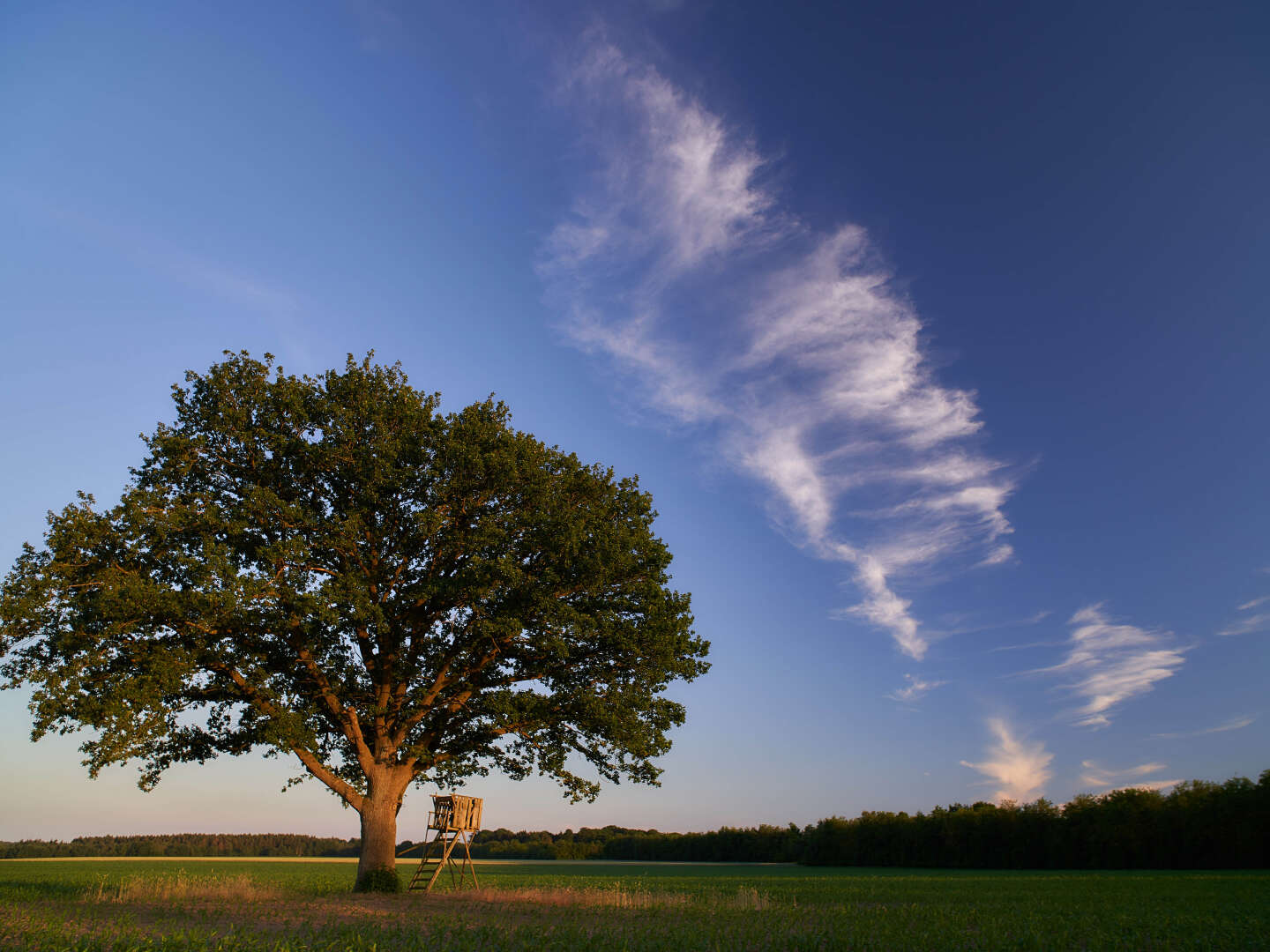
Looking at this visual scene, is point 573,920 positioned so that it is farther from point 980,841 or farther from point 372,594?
point 980,841

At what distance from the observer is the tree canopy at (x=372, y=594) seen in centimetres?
2142

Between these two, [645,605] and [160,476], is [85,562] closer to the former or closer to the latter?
[160,476]

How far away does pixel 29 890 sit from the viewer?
2270 centimetres

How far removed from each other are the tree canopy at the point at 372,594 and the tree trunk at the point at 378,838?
85 millimetres

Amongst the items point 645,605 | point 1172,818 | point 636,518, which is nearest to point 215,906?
point 645,605

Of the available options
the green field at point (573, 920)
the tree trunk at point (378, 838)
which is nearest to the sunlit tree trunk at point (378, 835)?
the tree trunk at point (378, 838)

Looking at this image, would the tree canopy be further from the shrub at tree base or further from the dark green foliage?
the dark green foliage

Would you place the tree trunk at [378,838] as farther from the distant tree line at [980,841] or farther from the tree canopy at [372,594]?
the distant tree line at [980,841]

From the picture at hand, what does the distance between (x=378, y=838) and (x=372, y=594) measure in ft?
26.7

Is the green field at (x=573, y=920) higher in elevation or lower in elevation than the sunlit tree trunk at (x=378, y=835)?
lower

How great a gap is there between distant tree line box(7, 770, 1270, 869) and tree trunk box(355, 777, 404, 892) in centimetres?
3843

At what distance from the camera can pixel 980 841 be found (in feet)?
280

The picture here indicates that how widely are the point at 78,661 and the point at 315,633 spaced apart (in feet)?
20.5

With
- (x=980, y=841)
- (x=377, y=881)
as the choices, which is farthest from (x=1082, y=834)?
(x=377, y=881)
